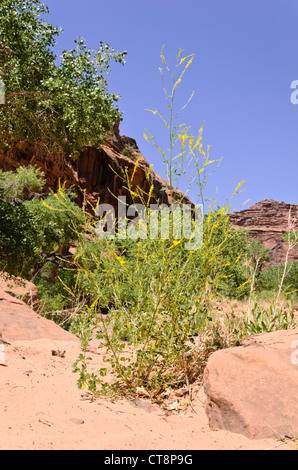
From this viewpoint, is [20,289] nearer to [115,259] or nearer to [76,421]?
[115,259]

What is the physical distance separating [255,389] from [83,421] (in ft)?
4.16

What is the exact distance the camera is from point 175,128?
2943 mm

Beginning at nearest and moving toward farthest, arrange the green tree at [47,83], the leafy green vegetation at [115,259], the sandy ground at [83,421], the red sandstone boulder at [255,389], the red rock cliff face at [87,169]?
the sandy ground at [83,421] → the red sandstone boulder at [255,389] → the leafy green vegetation at [115,259] → the green tree at [47,83] → the red rock cliff face at [87,169]

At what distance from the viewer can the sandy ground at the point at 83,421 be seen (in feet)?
5.89

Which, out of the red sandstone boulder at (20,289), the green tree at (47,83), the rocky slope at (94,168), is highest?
the rocky slope at (94,168)

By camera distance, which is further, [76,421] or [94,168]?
[94,168]

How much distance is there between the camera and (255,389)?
2.51 metres

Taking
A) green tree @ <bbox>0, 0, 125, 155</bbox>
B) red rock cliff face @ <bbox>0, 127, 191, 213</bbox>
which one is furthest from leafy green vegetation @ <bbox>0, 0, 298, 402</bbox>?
red rock cliff face @ <bbox>0, 127, 191, 213</bbox>

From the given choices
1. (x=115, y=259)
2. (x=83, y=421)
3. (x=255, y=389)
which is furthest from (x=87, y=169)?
(x=83, y=421)

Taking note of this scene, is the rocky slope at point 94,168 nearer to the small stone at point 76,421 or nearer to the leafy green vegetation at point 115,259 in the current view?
the leafy green vegetation at point 115,259

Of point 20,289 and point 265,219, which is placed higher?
point 265,219

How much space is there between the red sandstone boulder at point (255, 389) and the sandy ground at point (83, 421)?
0.37 feet

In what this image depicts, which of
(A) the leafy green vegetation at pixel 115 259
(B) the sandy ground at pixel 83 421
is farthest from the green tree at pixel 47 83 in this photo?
(B) the sandy ground at pixel 83 421
